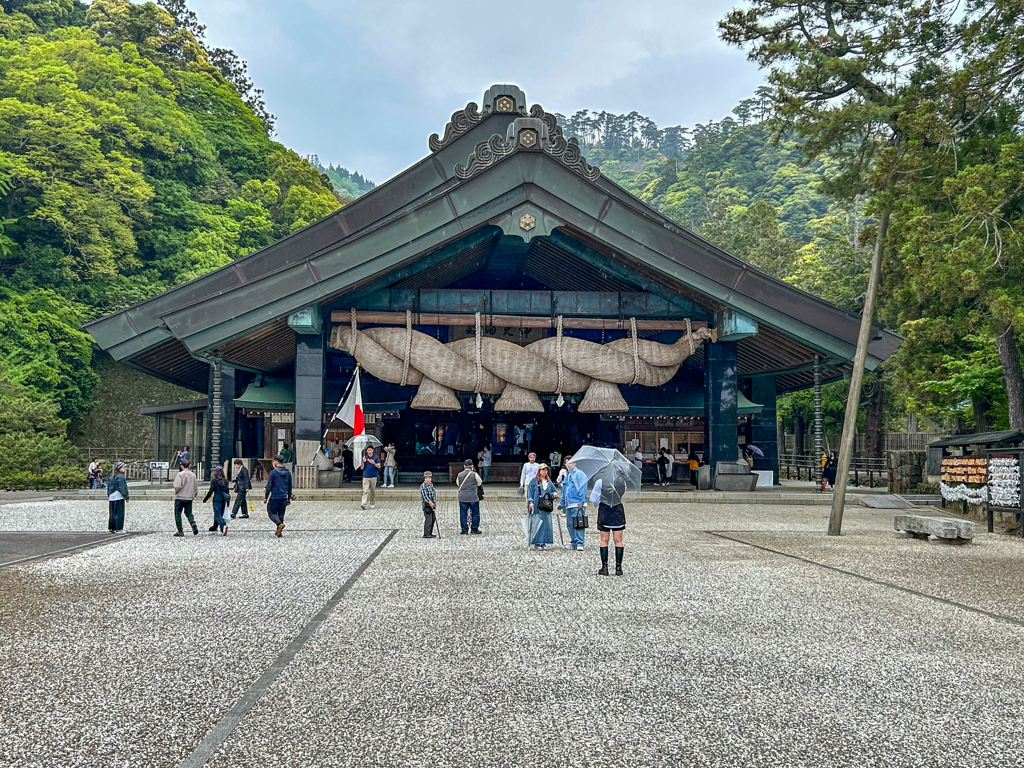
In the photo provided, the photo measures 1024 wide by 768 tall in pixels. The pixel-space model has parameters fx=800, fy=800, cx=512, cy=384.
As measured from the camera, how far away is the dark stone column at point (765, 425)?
3278 centimetres

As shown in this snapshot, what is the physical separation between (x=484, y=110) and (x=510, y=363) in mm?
10588

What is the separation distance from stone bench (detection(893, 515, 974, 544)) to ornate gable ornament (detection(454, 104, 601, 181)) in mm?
13811

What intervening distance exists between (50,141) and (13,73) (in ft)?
17.9

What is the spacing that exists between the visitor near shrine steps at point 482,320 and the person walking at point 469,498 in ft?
18.4

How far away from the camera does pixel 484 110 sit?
30.4m

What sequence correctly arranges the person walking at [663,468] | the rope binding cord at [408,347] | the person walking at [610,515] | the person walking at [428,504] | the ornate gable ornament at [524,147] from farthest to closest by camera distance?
the person walking at [663,468] → the rope binding cord at [408,347] → the ornate gable ornament at [524,147] → the person walking at [428,504] → the person walking at [610,515]

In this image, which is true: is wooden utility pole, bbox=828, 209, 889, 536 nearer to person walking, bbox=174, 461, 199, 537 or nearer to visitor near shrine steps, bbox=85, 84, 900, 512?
visitor near shrine steps, bbox=85, 84, 900, 512

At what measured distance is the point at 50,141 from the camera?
45500mm

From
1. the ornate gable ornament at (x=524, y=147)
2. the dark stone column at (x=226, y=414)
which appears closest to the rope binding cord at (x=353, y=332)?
the dark stone column at (x=226, y=414)

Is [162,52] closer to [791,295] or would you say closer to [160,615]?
[791,295]

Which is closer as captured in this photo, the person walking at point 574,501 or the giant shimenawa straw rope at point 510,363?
the person walking at point 574,501

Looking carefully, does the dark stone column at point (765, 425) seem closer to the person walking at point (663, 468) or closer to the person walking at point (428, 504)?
the person walking at point (663, 468)

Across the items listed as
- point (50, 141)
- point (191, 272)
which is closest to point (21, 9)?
point (50, 141)

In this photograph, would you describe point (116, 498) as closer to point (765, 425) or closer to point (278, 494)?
point (278, 494)
